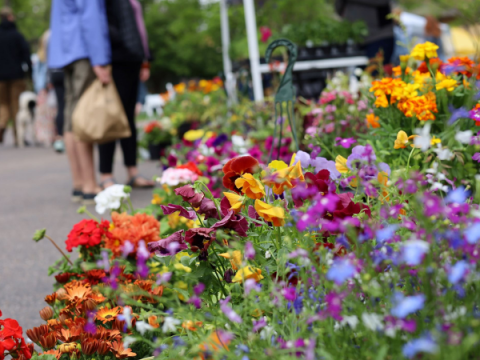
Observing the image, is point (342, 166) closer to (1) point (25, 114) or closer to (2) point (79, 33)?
(2) point (79, 33)

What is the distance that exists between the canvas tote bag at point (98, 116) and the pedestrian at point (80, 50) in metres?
0.09

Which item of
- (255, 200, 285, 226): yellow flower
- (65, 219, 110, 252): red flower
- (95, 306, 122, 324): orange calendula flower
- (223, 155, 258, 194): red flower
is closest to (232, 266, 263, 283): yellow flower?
(255, 200, 285, 226): yellow flower

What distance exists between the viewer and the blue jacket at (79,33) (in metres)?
3.93

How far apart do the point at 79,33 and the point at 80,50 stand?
13cm

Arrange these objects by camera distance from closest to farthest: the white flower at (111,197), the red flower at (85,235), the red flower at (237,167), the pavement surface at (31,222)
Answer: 1. the red flower at (237,167)
2. the red flower at (85,235)
3. the white flower at (111,197)
4. the pavement surface at (31,222)

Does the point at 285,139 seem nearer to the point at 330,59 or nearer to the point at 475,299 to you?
the point at 475,299

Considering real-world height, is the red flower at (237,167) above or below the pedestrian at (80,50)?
below

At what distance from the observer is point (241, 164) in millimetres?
1540

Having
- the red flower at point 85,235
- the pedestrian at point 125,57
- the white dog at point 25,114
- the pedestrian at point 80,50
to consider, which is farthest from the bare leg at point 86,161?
the white dog at point 25,114

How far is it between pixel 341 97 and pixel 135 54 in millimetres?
1738

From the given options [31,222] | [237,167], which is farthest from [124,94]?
[237,167]

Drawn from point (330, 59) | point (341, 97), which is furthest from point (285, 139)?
point (330, 59)

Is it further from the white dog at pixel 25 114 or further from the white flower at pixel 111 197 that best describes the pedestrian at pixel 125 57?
the white dog at pixel 25 114

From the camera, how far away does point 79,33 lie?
3.98 m
